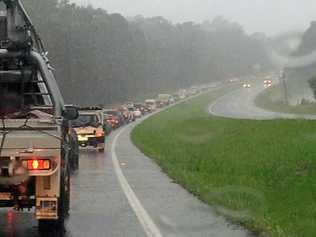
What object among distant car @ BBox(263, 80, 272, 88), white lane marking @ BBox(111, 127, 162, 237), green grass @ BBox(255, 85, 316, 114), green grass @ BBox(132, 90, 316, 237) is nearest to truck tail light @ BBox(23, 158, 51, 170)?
white lane marking @ BBox(111, 127, 162, 237)

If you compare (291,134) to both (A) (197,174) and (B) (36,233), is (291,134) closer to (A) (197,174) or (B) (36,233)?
(A) (197,174)

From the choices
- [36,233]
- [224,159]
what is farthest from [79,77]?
[36,233]

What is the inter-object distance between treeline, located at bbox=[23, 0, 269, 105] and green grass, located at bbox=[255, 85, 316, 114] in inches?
205

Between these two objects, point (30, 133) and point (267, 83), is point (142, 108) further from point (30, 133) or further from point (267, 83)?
point (30, 133)

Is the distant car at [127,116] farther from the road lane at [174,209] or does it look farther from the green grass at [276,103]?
the road lane at [174,209]

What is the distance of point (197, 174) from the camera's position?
2089 centimetres

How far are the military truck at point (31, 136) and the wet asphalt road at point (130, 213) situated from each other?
88 cm

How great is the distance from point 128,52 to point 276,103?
22769 mm

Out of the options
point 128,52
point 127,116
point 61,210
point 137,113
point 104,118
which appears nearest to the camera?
point 61,210

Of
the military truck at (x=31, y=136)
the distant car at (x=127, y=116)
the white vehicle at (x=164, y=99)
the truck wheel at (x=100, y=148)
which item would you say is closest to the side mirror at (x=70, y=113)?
the military truck at (x=31, y=136)

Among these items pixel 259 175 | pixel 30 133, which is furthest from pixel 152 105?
pixel 30 133

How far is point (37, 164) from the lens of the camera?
9234 mm

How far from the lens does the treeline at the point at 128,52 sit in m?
84.5

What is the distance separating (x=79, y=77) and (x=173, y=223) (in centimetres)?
7710
